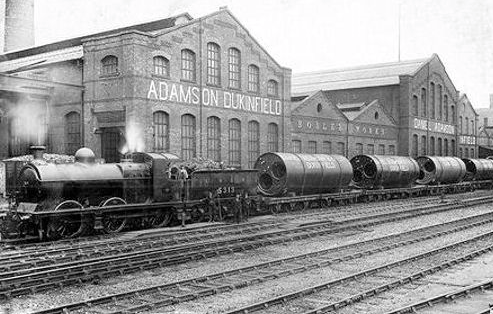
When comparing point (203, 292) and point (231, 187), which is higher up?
point (231, 187)

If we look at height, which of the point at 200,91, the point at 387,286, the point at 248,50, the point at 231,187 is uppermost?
the point at 248,50

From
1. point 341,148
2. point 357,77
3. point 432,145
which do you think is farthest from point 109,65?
point 432,145

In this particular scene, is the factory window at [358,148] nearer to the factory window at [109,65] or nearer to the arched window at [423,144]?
the arched window at [423,144]

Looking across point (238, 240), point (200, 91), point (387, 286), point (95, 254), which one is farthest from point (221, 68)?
point (387, 286)

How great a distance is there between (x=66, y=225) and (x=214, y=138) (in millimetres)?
15415

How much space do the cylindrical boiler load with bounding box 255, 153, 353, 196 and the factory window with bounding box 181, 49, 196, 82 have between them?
6439mm

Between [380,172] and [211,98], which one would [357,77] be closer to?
[380,172]

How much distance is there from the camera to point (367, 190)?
3034 centimetres

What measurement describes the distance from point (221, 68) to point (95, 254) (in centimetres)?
1913

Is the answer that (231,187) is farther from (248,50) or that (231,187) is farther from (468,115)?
(468,115)

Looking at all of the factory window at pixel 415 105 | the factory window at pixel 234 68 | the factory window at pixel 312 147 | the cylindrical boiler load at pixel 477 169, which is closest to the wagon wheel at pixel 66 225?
the factory window at pixel 234 68

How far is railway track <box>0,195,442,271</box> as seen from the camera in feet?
40.2

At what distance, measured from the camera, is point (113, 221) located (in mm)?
16875

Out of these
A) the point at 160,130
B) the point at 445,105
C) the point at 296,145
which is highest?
the point at 445,105
